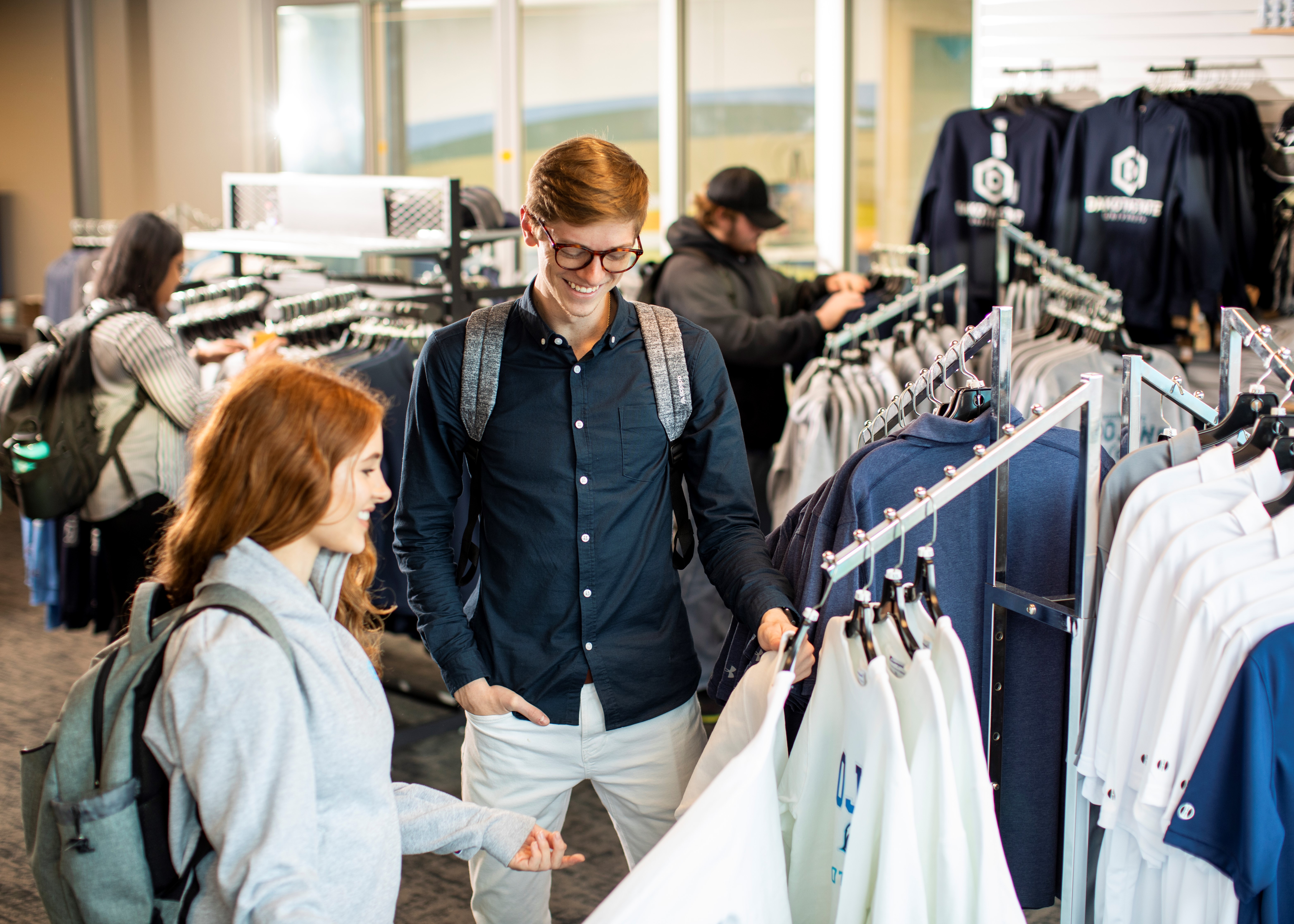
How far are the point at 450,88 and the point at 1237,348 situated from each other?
6939mm

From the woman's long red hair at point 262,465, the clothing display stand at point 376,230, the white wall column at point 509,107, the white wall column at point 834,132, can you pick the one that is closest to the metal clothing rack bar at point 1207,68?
the white wall column at point 834,132

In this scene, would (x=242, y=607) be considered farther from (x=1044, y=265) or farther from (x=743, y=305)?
(x=1044, y=265)

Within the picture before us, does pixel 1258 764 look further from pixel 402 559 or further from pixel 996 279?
pixel 996 279

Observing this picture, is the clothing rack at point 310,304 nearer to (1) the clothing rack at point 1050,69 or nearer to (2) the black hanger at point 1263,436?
(2) the black hanger at point 1263,436

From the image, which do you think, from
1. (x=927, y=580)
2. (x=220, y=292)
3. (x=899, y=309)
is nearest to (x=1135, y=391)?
(x=927, y=580)

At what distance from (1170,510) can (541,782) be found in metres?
1.02

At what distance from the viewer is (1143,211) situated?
439 cm

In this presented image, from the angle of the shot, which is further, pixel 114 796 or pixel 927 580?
pixel 927 580

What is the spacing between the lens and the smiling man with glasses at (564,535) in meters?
1.78

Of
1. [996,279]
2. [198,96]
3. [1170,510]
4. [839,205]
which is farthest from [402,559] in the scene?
[198,96]

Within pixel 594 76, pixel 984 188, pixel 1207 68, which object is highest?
pixel 594 76

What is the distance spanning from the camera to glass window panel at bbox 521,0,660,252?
7.23 meters

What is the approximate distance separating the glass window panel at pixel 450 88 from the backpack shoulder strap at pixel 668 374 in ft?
20.5

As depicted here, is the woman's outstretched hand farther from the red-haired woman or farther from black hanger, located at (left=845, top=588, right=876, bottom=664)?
black hanger, located at (left=845, top=588, right=876, bottom=664)
